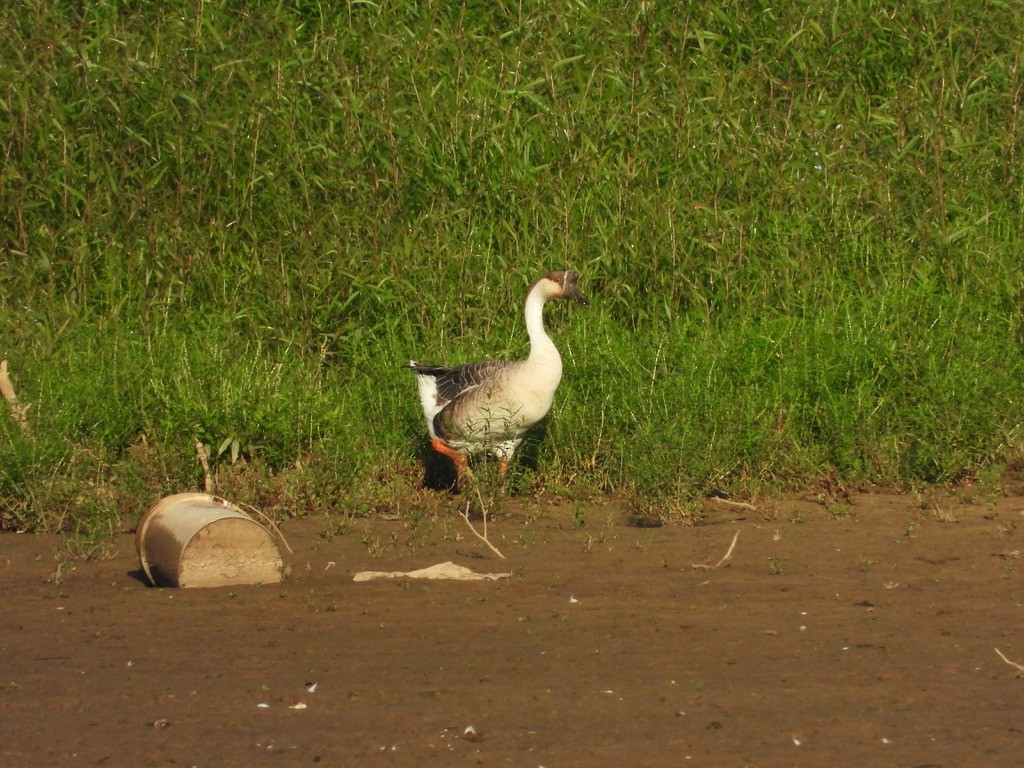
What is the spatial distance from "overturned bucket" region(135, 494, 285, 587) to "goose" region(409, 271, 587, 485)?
1.96 metres

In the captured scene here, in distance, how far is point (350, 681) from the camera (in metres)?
4.67

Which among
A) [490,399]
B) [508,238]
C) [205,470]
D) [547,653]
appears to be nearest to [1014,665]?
[547,653]

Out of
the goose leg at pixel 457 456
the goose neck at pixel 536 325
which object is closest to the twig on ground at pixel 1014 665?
the goose neck at pixel 536 325

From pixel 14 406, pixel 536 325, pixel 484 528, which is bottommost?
pixel 484 528

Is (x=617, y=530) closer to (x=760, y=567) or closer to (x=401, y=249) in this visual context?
(x=760, y=567)

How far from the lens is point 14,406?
24.6 ft

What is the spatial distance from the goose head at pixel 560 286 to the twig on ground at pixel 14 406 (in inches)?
120

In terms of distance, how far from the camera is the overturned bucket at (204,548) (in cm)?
583

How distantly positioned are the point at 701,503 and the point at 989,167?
15.1 feet

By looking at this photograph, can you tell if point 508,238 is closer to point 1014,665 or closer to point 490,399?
point 490,399

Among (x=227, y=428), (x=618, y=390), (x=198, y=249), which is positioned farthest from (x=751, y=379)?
(x=198, y=249)

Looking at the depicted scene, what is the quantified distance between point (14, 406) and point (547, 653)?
13.0 ft

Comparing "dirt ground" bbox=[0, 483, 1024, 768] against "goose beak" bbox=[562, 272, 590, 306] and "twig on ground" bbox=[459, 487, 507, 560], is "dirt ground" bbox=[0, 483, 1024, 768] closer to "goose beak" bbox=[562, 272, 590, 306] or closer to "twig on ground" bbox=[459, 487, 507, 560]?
"twig on ground" bbox=[459, 487, 507, 560]

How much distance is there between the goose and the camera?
25.1 ft
